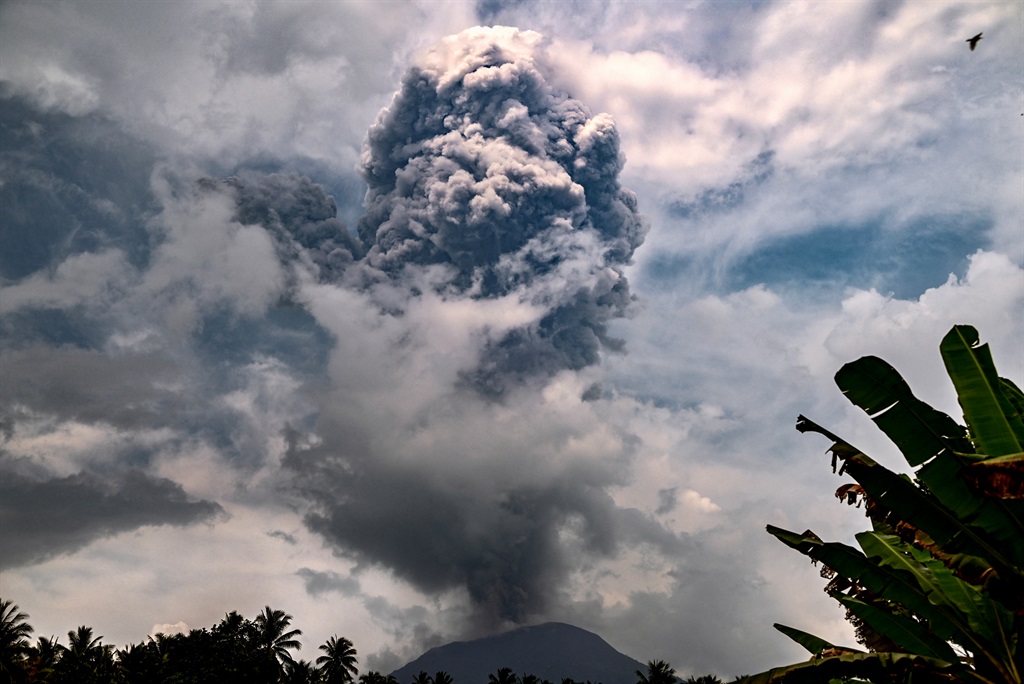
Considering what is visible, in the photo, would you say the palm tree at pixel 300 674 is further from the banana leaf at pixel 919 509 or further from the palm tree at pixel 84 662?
the banana leaf at pixel 919 509

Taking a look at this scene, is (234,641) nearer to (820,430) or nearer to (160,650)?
(160,650)

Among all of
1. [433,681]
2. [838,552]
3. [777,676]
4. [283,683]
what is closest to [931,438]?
[838,552]

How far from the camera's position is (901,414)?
21.6 ft

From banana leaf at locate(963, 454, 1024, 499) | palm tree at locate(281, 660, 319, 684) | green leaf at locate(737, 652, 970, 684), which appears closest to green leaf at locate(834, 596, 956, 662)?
green leaf at locate(737, 652, 970, 684)

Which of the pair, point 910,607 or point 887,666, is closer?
point 887,666

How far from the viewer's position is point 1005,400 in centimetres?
663

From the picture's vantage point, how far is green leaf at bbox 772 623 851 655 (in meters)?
8.77

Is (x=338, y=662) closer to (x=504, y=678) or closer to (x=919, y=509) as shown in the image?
(x=504, y=678)

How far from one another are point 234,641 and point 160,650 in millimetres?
10674

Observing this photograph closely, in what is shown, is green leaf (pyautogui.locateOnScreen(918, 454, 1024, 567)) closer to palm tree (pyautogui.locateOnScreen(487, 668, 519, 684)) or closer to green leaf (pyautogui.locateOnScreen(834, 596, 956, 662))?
green leaf (pyautogui.locateOnScreen(834, 596, 956, 662))

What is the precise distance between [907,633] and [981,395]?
Result: 260 cm

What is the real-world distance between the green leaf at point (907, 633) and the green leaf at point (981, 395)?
6.95ft

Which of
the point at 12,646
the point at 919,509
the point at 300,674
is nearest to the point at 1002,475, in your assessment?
the point at 919,509

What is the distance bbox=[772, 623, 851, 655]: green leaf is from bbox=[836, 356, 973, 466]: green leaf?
323 cm
